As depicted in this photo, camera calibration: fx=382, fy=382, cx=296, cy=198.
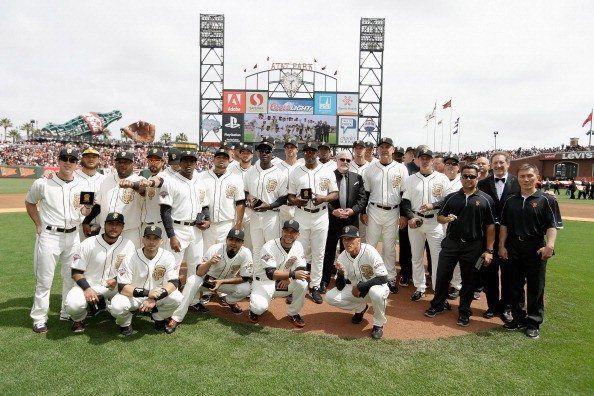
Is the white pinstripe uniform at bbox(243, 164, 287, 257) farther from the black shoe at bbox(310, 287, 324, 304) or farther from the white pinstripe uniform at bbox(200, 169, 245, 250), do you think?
the black shoe at bbox(310, 287, 324, 304)

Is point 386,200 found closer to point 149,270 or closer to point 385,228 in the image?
point 385,228

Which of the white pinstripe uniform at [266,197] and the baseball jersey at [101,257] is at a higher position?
the white pinstripe uniform at [266,197]

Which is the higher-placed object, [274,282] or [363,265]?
[363,265]

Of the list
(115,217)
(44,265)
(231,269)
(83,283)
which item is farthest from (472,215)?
(44,265)

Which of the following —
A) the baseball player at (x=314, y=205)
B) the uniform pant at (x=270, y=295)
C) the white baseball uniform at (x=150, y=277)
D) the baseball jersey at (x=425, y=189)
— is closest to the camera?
the white baseball uniform at (x=150, y=277)

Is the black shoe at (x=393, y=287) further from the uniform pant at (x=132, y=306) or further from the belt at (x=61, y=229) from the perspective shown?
the belt at (x=61, y=229)

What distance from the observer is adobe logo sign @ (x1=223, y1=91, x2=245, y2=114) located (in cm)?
2875

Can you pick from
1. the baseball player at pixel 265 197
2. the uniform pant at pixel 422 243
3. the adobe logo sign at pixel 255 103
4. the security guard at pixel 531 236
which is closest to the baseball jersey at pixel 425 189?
the uniform pant at pixel 422 243

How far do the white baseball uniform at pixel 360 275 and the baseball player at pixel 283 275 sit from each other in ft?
1.42

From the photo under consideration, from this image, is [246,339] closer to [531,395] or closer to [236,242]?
[236,242]

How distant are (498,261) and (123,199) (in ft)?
15.6

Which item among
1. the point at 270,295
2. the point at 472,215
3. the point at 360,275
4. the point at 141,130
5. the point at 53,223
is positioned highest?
the point at 141,130

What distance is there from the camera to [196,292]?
4734 millimetres

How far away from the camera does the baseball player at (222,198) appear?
17.7 ft
